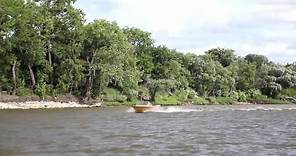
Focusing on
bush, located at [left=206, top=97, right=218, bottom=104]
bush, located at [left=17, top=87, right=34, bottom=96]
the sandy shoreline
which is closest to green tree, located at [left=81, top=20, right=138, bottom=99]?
the sandy shoreline

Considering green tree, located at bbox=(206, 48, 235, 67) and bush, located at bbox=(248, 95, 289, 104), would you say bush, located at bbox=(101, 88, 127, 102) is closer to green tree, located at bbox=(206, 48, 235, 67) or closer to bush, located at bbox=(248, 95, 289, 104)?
bush, located at bbox=(248, 95, 289, 104)

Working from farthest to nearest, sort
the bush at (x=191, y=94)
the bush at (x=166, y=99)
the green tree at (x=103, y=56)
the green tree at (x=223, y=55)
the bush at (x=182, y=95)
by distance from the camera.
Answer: the green tree at (x=223, y=55) < the bush at (x=191, y=94) < the bush at (x=182, y=95) < the bush at (x=166, y=99) < the green tree at (x=103, y=56)

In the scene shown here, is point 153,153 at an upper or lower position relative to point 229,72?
lower

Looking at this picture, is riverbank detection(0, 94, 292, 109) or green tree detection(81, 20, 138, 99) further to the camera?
green tree detection(81, 20, 138, 99)

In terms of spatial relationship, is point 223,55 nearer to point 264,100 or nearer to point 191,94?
point 264,100

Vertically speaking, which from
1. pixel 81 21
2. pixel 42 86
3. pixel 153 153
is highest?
pixel 81 21

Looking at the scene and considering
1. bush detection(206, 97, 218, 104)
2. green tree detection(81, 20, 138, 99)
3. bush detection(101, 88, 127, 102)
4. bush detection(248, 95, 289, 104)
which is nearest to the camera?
green tree detection(81, 20, 138, 99)

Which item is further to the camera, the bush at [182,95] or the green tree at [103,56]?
the bush at [182,95]

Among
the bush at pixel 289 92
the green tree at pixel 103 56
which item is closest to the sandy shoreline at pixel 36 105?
the green tree at pixel 103 56

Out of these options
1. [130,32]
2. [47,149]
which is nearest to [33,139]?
[47,149]

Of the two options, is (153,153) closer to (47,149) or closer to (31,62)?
(47,149)

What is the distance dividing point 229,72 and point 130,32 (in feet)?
99.1

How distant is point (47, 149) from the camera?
27422mm

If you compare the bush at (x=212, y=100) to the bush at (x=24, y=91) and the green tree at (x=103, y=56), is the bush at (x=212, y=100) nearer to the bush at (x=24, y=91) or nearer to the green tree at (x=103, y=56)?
the green tree at (x=103, y=56)
